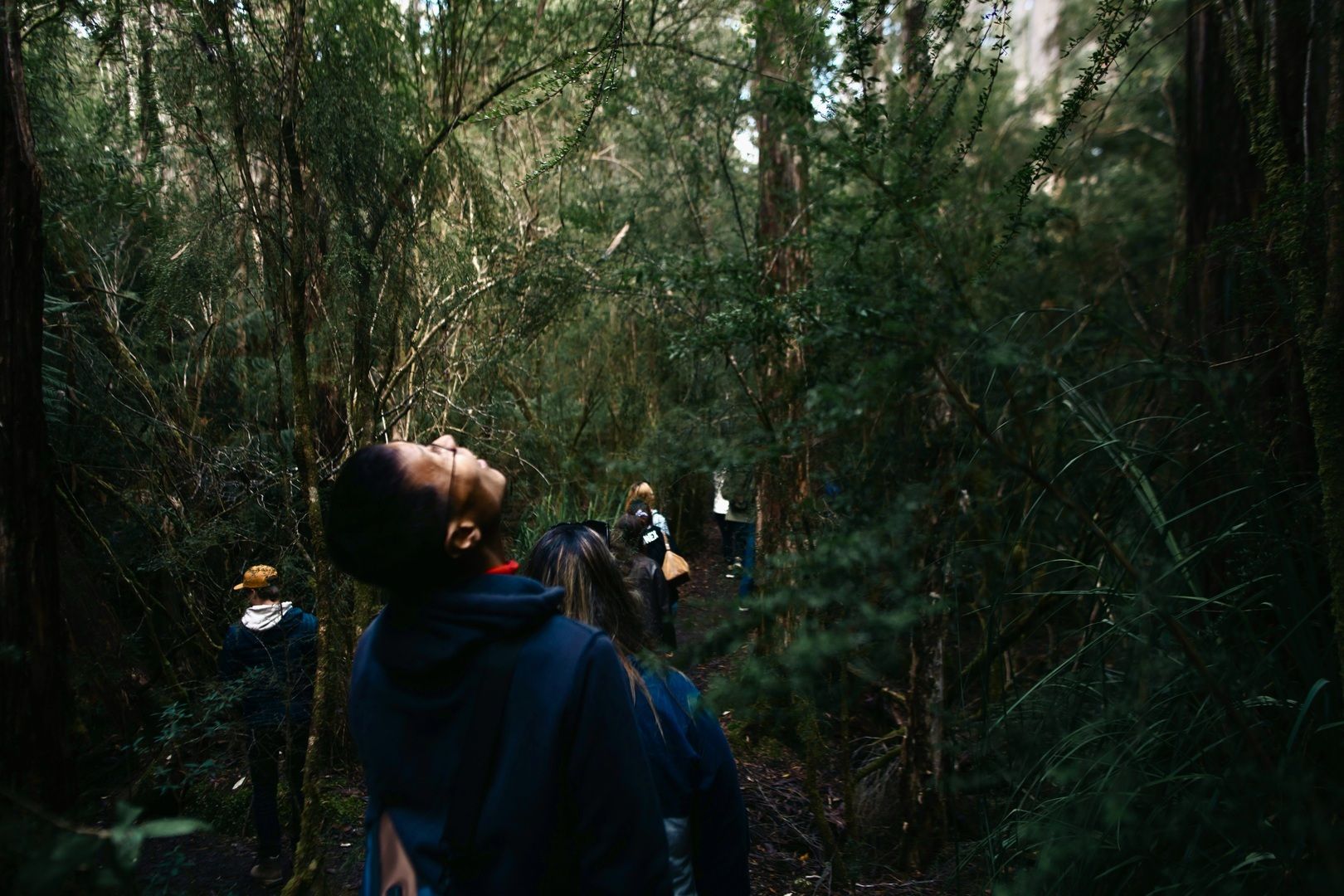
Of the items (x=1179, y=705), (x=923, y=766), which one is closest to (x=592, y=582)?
(x=1179, y=705)

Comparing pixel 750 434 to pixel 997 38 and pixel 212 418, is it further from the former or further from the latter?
pixel 212 418

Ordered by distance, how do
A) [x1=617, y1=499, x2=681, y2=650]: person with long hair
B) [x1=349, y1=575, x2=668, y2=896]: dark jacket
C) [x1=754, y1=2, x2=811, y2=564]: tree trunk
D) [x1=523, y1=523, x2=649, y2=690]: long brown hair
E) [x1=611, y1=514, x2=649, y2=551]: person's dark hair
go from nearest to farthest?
[x1=349, y1=575, x2=668, y2=896]: dark jacket, [x1=523, y1=523, x2=649, y2=690]: long brown hair, [x1=754, y1=2, x2=811, y2=564]: tree trunk, [x1=611, y1=514, x2=649, y2=551]: person's dark hair, [x1=617, y1=499, x2=681, y2=650]: person with long hair

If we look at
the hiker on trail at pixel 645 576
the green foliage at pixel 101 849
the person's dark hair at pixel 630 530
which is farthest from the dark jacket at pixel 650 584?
the green foliage at pixel 101 849

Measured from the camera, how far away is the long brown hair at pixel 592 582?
6.88 ft

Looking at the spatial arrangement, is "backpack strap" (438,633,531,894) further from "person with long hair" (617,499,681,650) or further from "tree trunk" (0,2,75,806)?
"person with long hair" (617,499,681,650)

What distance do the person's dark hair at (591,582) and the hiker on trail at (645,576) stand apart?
2.98 m

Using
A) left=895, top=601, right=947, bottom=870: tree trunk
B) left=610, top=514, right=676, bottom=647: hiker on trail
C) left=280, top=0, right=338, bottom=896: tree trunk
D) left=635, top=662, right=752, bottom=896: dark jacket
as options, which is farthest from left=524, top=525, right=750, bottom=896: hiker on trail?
left=610, top=514, right=676, bottom=647: hiker on trail

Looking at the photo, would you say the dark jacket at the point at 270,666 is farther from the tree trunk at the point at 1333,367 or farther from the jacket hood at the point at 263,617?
the tree trunk at the point at 1333,367

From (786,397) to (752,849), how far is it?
3.01 meters

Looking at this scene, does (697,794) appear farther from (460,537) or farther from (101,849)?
(101,849)

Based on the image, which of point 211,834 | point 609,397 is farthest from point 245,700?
point 609,397

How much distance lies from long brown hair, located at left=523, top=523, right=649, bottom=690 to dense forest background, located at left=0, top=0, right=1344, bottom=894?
25 centimetres

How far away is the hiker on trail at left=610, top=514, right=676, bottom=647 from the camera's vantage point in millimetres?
5379

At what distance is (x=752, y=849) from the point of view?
4.86 metres
